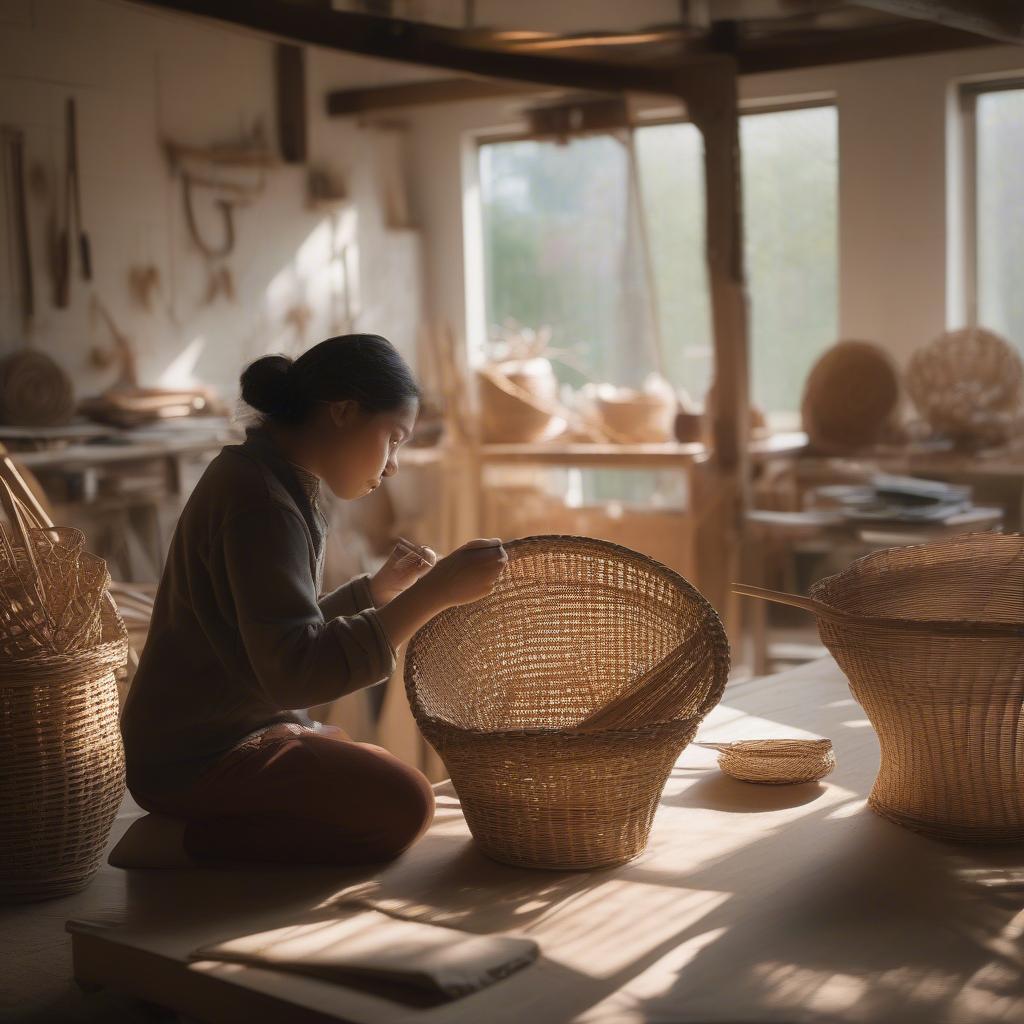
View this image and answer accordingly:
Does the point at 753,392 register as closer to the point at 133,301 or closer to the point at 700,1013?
the point at 133,301

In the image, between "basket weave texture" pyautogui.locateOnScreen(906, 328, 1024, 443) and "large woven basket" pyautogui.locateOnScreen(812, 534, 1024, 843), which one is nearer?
"large woven basket" pyautogui.locateOnScreen(812, 534, 1024, 843)

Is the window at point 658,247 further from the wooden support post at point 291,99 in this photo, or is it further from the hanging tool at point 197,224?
the hanging tool at point 197,224

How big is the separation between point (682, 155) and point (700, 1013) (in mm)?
5903

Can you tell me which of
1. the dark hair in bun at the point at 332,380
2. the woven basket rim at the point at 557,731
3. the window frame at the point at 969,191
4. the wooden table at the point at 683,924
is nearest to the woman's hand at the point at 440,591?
the woven basket rim at the point at 557,731

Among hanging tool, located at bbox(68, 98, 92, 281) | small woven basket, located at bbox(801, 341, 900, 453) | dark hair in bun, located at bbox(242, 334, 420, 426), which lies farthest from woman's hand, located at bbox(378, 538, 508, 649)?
hanging tool, located at bbox(68, 98, 92, 281)

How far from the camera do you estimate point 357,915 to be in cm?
188

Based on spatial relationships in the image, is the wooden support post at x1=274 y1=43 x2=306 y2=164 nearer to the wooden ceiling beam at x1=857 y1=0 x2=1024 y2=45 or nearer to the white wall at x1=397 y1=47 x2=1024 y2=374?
the white wall at x1=397 y1=47 x2=1024 y2=374

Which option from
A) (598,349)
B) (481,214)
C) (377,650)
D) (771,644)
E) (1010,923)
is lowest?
(771,644)

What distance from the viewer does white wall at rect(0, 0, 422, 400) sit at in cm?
572

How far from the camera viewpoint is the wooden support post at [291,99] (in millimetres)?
6918

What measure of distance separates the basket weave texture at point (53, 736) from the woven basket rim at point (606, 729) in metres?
0.48

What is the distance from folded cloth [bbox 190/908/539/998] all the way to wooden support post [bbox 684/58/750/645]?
3.69 m

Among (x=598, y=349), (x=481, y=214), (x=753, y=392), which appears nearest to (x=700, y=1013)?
(x=753, y=392)

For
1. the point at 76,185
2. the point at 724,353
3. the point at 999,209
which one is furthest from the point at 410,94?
the point at 999,209
